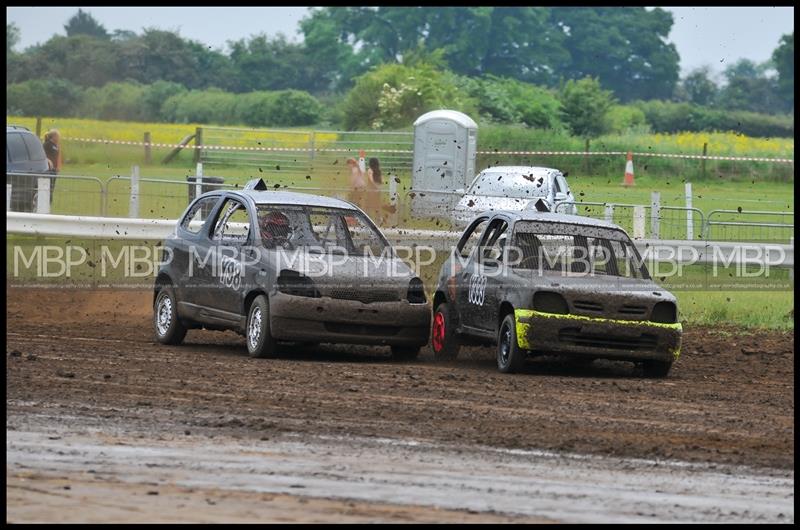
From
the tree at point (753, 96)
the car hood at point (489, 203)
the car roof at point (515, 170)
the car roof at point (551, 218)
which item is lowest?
the car roof at point (551, 218)

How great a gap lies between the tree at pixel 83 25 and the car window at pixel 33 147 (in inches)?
2274

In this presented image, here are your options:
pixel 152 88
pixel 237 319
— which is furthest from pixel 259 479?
pixel 152 88

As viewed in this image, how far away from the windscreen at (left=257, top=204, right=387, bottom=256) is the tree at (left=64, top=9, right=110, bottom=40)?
2789 inches

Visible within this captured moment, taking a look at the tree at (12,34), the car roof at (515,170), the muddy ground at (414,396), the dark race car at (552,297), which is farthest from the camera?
the tree at (12,34)

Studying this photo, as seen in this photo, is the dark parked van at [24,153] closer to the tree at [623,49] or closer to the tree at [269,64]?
the tree at [269,64]

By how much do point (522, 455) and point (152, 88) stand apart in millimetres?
60994

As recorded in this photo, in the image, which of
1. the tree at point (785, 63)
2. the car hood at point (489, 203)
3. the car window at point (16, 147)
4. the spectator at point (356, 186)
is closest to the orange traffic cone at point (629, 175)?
the spectator at point (356, 186)

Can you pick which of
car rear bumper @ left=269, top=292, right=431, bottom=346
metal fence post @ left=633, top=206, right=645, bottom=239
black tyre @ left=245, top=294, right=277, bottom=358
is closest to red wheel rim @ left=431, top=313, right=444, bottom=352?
car rear bumper @ left=269, top=292, right=431, bottom=346

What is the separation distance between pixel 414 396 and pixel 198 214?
5.41 m

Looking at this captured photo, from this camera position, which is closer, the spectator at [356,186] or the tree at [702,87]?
the spectator at [356,186]

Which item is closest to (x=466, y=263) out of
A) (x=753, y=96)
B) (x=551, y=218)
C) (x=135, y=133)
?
(x=551, y=218)

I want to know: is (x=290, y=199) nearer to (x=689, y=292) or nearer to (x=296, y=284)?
(x=296, y=284)

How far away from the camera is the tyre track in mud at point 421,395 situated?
10125 mm

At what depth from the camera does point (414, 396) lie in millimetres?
11906
